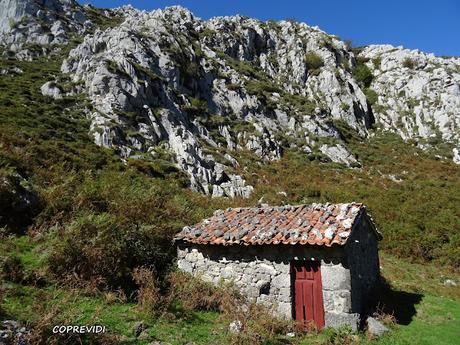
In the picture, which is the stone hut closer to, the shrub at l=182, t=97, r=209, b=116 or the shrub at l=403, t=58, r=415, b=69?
the shrub at l=182, t=97, r=209, b=116

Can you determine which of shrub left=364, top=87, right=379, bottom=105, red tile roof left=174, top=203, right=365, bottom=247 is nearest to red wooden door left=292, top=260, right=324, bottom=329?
red tile roof left=174, top=203, right=365, bottom=247

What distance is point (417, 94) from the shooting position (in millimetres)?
62906

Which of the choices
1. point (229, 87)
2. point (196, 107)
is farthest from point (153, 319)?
point (229, 87)

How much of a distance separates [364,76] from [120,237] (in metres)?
70.1

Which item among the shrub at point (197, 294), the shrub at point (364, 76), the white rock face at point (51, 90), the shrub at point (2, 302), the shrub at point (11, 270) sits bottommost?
the shrub at point (197, 294)

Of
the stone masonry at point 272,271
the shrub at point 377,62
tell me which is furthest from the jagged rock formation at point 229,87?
the stone masonry at point 272,271

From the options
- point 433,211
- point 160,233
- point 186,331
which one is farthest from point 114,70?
point 186,331

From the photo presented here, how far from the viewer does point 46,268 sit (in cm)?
951

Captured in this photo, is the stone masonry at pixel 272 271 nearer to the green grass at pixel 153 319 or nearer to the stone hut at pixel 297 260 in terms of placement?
the stone hut at pixel 297 260

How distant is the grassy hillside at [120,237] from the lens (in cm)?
897

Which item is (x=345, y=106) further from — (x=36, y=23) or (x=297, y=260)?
(x=36, y=23)

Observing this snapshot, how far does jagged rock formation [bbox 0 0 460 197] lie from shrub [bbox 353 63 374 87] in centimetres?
105

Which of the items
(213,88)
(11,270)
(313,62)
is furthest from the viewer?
(313,62)

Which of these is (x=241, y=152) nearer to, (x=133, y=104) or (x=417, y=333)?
(x=133, y=104)
